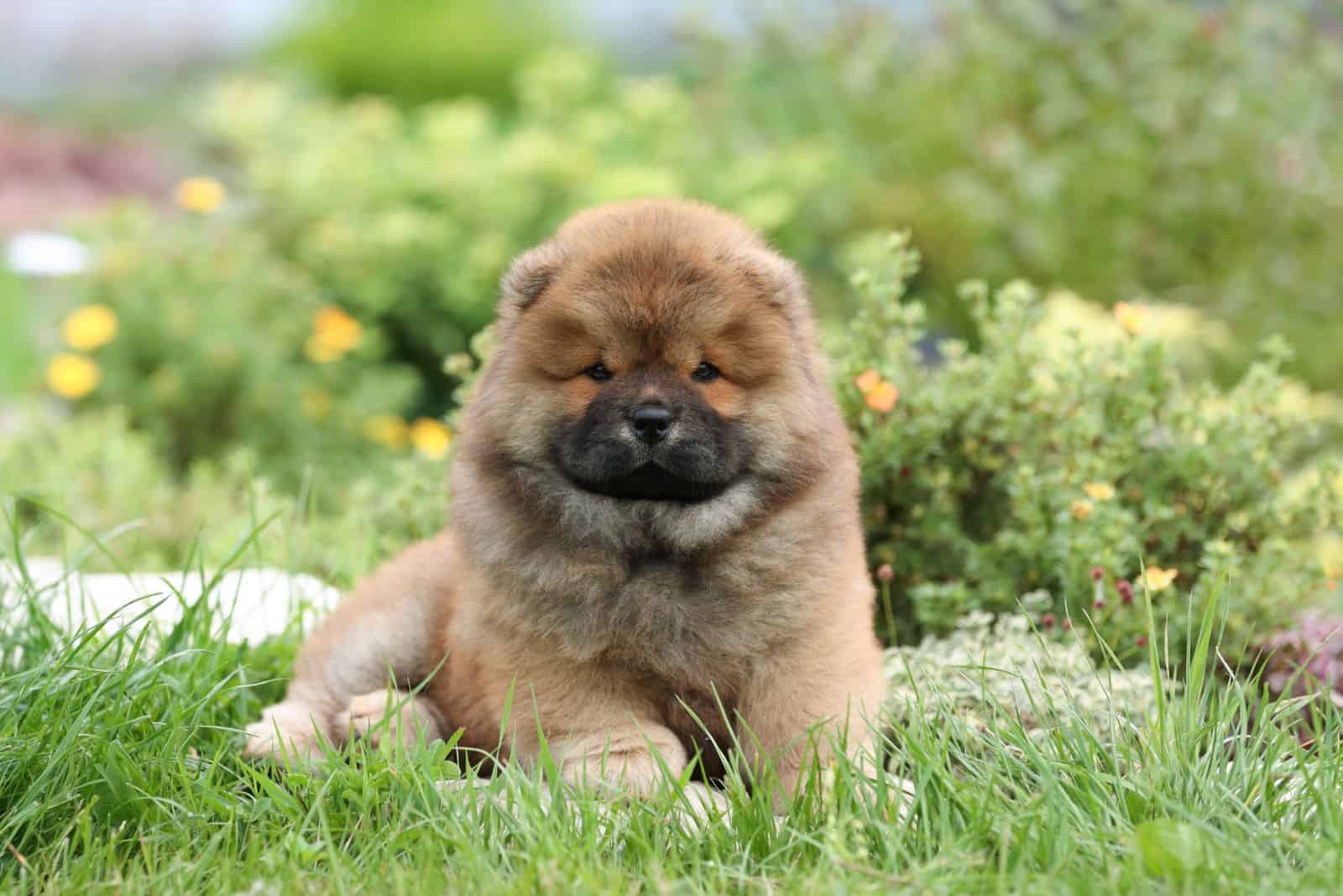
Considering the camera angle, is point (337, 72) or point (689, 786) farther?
point (337, 72)

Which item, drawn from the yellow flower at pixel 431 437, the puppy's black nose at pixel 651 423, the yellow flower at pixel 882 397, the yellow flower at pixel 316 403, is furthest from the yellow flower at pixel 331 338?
the puppy's black nose at pixel 651 423

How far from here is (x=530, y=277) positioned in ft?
10.0

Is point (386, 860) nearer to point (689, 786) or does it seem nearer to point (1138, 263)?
point (689, 786)

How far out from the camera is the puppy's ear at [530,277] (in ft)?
9.99

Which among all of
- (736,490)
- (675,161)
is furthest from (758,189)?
(736,490)

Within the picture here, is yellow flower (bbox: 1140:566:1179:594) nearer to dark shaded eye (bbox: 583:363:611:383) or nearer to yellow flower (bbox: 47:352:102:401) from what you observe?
dark shaded eye (bbox: 583:363:611:383)

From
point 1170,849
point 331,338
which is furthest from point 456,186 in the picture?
point 1170,849

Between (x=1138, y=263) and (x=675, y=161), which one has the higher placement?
(x=675, y=161)

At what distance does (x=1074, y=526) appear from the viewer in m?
3.86

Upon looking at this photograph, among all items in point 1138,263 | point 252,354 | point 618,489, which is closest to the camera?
point 618,489

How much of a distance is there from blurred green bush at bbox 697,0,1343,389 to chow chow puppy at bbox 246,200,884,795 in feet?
16.2

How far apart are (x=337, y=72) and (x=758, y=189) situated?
16.9 feet

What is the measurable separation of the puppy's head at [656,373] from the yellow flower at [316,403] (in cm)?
412

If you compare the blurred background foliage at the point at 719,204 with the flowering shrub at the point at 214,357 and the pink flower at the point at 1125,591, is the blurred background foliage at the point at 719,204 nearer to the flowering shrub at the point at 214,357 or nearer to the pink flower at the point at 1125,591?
the flowering shrub at the point at 214,357
